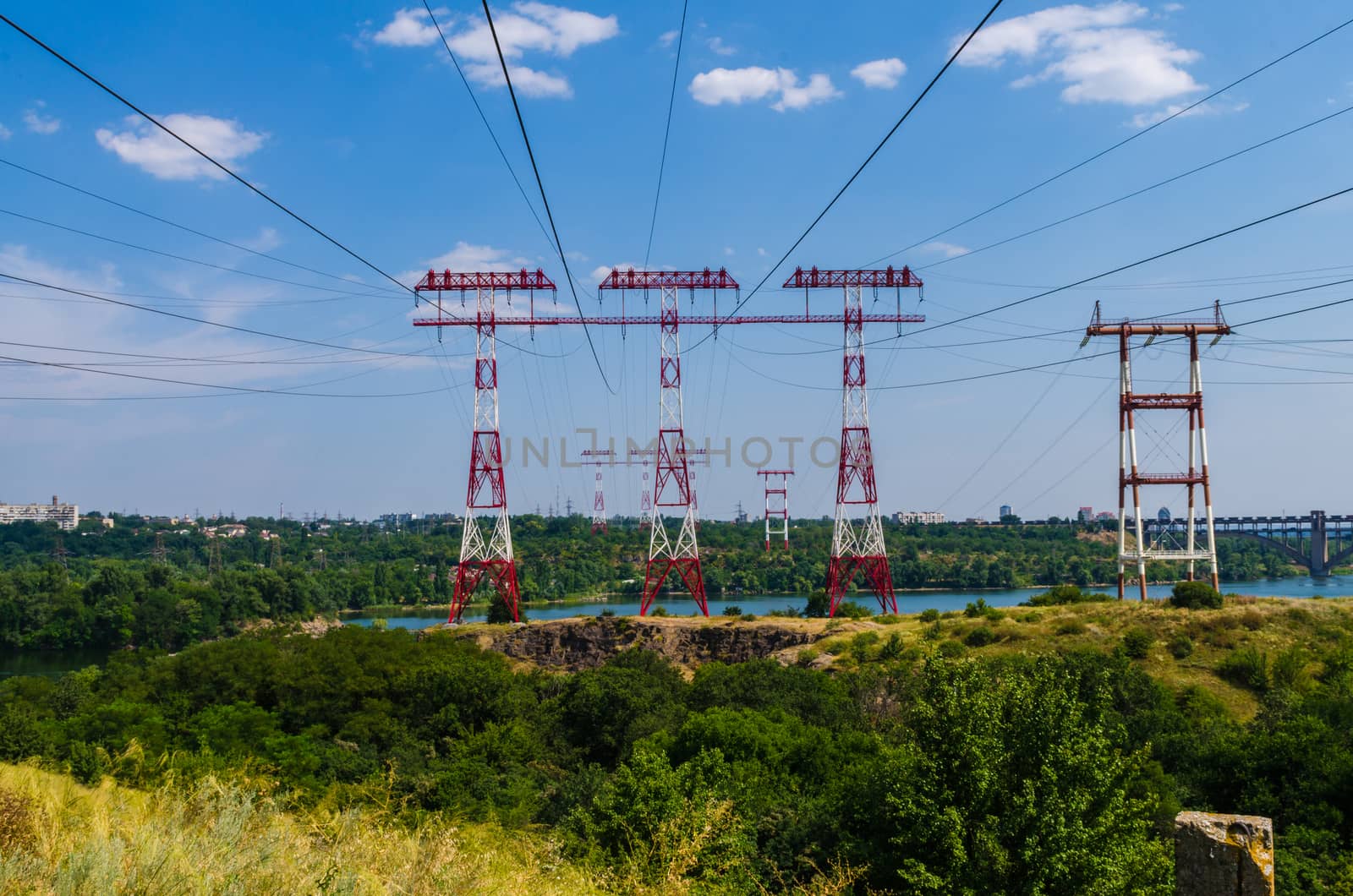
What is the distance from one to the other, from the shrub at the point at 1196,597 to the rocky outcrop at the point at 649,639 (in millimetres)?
10987

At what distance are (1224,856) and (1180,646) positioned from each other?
20765mm

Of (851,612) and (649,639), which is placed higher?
(851,612)

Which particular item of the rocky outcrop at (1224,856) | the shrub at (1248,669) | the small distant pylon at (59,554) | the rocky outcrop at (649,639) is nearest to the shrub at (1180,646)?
the shrub at (1248,669)

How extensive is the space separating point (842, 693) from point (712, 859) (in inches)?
536

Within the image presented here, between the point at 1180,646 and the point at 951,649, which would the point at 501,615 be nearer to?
the point at 951,649

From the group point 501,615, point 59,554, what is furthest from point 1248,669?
point 59,554

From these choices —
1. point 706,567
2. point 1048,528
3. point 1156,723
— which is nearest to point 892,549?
point 706,567

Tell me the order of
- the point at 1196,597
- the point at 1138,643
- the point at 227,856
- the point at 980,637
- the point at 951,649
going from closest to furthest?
the point at 227,856, the point at 1138,643, the point at 951,649, the point at 1196,597, the point at 980,637

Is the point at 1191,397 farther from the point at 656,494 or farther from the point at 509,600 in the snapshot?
the point at 509,600

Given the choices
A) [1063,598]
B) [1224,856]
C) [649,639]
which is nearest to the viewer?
[1224,856]

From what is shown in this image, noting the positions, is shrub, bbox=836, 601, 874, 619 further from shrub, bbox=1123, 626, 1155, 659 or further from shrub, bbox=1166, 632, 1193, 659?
shrub, bbox=1166, 632, 1193, 659

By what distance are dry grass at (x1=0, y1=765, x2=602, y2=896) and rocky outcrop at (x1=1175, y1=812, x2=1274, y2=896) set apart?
14.0ft

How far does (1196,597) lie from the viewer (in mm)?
26578

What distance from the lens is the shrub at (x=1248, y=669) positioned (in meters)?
21.9
